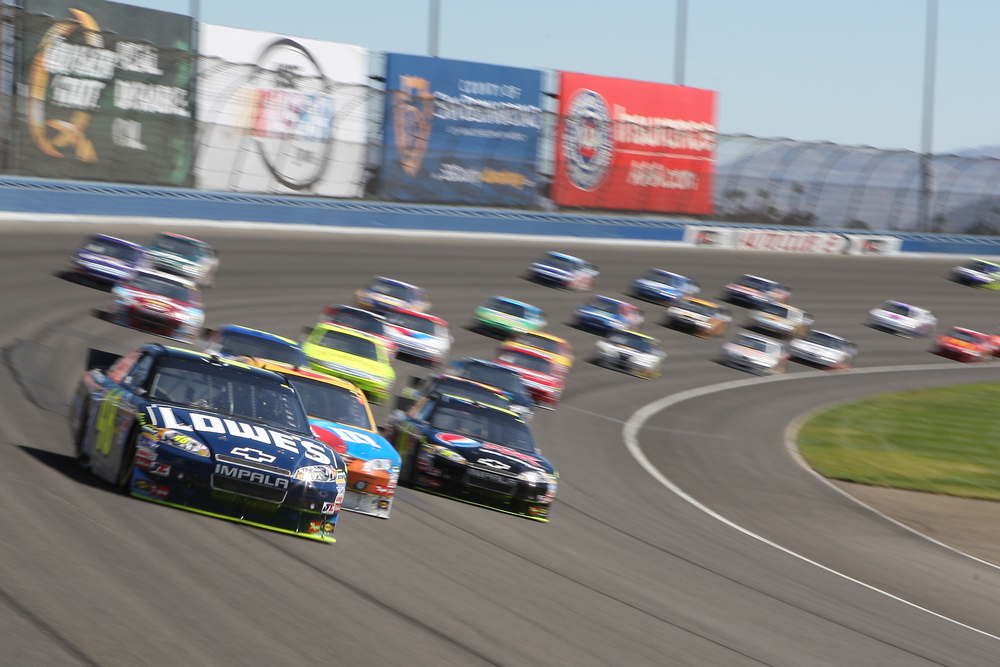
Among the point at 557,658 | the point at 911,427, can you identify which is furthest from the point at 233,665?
the point at 911,427

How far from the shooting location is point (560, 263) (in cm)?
3809

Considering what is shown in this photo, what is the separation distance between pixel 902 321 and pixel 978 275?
1295 centimetres

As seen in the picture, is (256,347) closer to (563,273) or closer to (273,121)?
(563,273)

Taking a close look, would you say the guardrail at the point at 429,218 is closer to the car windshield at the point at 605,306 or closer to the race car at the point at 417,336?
the car windshield at the point at 605,306

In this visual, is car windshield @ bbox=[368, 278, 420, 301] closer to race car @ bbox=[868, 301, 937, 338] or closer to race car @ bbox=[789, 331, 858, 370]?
race car @ bbox=[789, 331, 858, 370]

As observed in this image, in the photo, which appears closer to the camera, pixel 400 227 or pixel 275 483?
pixel 275 483

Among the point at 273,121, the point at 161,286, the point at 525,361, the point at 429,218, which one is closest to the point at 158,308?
the point at 161,286

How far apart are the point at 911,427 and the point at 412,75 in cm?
2995

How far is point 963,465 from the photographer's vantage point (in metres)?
22.2

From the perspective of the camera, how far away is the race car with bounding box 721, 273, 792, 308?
133 feet

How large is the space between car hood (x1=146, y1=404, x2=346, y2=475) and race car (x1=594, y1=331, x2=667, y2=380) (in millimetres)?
20188

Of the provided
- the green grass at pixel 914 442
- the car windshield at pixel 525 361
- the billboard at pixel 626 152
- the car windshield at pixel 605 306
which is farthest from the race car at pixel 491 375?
the billboard at pixel 626 152

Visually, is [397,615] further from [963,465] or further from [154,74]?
[154,74]

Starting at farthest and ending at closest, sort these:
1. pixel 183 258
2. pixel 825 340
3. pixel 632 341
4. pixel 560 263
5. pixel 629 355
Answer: pixel 560 263
pixel 825 340
pixel 632 341
pixel 629 355
pixel 183 258
